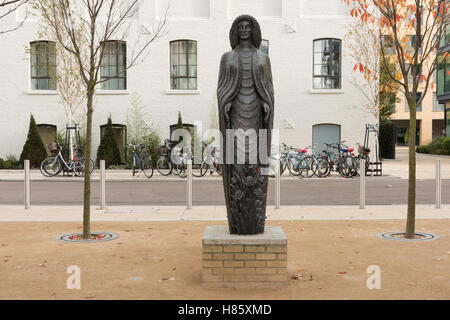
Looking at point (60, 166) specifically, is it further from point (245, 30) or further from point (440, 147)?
point (440, 147)

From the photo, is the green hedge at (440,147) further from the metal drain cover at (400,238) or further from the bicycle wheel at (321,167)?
the metal drain cover at (400,238)

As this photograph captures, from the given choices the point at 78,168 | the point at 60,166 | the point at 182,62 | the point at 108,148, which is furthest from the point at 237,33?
the point at 182,62

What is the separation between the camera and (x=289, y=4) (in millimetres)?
24078

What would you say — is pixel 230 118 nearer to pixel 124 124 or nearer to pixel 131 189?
pixel 131 189

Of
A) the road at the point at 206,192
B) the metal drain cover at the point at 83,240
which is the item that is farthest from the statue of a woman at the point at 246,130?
the road at the point at 206,192

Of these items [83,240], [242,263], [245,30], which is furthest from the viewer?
[83,240]

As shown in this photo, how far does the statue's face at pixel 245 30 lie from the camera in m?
5.82

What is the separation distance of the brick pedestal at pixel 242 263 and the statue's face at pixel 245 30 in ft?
7.58

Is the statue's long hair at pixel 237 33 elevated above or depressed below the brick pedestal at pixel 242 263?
above

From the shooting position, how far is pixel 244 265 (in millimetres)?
5301

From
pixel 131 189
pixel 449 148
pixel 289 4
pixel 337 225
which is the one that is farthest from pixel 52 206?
pixel 449 148

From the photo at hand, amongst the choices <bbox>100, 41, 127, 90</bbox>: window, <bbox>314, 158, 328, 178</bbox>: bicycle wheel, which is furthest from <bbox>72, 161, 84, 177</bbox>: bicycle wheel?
<bbox>314, 158, 328, 178</bbox>: bicycle wheel

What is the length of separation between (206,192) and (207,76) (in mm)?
10487

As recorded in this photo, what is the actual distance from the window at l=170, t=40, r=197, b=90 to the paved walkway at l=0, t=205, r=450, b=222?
13790mm
